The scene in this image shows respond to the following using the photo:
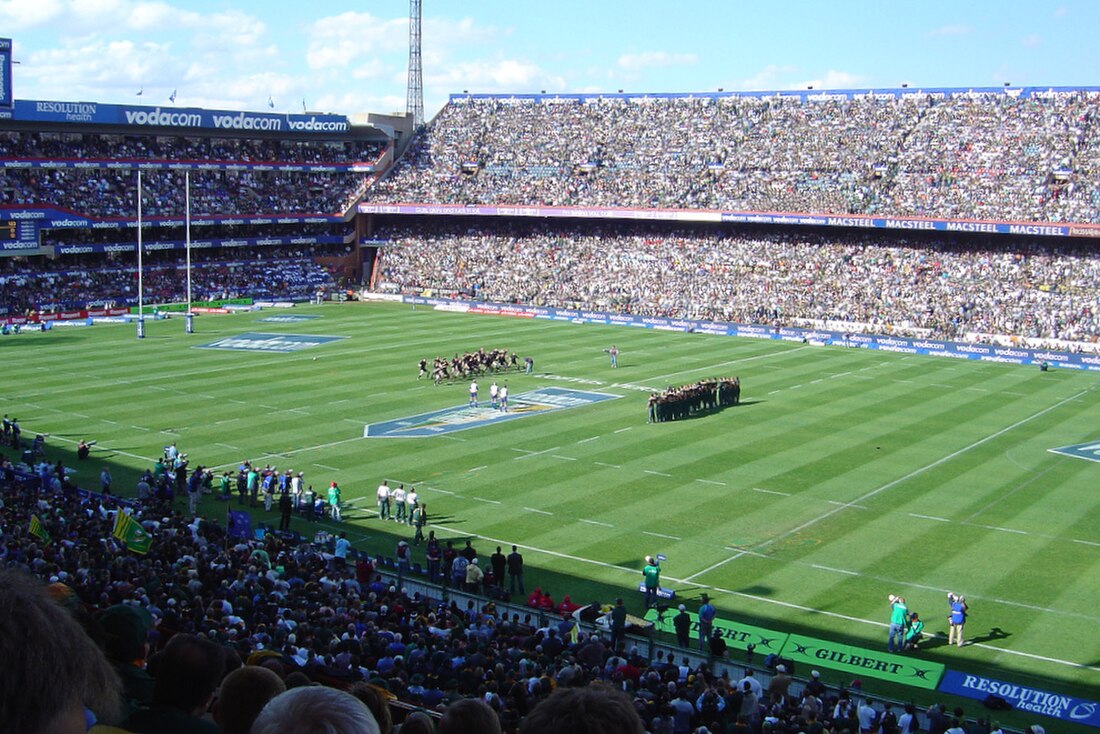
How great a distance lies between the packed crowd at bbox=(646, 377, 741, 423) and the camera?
142 ft

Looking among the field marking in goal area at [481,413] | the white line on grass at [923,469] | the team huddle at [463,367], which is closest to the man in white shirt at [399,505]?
the white line on grass at [923,469]

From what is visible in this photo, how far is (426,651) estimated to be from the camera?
1600 cm

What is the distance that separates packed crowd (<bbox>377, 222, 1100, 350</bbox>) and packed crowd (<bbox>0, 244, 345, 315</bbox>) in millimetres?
7181

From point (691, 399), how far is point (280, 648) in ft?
103

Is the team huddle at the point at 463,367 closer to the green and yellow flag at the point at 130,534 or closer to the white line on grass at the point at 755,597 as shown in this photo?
the white line on grass at the point at 755,597

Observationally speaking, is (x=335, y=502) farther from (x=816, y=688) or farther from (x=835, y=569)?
(x=816, y=688)

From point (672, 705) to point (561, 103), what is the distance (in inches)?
3475

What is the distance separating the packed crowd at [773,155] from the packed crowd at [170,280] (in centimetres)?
961

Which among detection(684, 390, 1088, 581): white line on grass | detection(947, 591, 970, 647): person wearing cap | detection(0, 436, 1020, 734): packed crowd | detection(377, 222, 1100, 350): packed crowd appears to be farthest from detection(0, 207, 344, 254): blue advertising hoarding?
detection(947, 591, 970, 647): person wearing cap

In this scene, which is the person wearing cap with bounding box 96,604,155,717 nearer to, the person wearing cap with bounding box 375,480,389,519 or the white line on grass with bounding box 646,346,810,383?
the person wearing cap with bounding box 375,480,389,519

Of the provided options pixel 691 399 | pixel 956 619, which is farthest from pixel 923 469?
pixel 956 619

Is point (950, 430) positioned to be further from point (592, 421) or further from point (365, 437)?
point (365, 437)

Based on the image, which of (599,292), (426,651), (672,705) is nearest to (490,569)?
(426,651)

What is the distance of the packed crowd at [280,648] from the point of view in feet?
10.9
